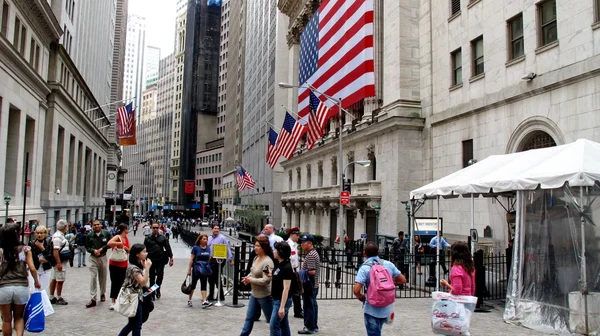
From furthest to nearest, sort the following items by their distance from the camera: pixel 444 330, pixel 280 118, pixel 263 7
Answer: pixel 263 7 < pixel 280 118 < pixel 444 330

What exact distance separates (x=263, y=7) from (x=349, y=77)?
44.9m

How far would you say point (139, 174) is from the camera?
181m

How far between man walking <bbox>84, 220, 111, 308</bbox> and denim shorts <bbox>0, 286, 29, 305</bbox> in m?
4.28

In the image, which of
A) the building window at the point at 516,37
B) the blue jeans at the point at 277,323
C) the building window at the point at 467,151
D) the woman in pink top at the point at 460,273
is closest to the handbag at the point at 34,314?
the blue jeans at the point at 277,323

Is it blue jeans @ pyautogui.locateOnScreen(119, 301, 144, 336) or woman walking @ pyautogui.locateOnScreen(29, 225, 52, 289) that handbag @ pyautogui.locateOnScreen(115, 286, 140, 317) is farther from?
woman walking @ pyautogui.locateOnScreen(29, 225, 52, 289)

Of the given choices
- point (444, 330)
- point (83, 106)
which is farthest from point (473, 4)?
point (83, 106)

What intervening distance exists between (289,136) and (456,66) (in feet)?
34.6

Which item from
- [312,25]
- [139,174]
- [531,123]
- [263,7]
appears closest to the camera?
[531,123]

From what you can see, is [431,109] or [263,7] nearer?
[431,109]

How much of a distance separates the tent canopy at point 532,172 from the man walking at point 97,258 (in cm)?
882

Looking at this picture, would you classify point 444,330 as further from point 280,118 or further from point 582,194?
point 280,118

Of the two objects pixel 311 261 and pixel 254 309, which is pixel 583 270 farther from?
pixel 254 309

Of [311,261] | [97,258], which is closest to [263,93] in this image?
[97,258]

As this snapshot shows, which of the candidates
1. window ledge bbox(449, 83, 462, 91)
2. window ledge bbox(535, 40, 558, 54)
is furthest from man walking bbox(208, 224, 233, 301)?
window ledge bbox(449, 83, 462, 91)
